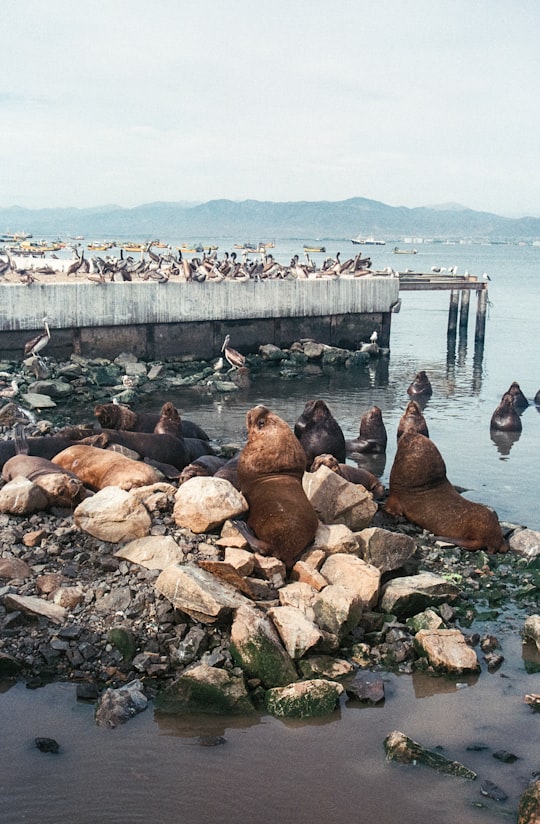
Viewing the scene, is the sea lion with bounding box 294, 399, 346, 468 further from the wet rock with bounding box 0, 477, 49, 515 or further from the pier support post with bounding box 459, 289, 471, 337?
the pier support post with bounding box 459, 289, 471, 337

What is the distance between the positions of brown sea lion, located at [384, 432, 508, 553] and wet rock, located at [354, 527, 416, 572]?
53.1 inches

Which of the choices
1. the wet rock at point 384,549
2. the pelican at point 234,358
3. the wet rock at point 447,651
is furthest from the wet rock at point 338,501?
the pelican at point 234,358

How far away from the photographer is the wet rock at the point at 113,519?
7918 mm

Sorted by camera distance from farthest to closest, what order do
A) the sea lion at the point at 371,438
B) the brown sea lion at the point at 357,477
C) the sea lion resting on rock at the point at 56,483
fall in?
the sea lion at the point at 371,438 → the brown sea lion at the point at 357,477 → the sea lion resting on rock at the point at 56,483

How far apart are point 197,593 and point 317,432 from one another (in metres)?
7.12

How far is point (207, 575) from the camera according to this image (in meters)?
7.12

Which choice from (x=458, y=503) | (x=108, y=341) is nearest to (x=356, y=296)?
(x=108, y=341)

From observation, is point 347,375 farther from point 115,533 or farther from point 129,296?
point 115,533

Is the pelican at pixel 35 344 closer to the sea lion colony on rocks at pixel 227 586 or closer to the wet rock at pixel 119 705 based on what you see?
the sea lion colony on rocks at pixel 227 586

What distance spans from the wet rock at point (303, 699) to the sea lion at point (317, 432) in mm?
7519

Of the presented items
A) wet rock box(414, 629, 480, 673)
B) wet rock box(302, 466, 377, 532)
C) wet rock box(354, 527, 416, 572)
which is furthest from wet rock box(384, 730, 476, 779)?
wet rock box(302, 466, 377, 532)

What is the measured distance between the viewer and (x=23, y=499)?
8312mm

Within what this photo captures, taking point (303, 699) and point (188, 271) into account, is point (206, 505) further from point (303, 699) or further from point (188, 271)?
point (188, 271)

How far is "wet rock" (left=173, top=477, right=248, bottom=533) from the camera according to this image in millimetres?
8180
